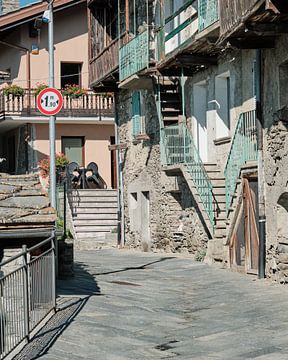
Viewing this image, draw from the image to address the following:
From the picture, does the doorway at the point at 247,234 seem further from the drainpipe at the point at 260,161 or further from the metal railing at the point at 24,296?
the metal railing at the point at 24,296

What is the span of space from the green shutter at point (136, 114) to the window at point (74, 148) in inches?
318

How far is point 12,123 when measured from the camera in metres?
32.1

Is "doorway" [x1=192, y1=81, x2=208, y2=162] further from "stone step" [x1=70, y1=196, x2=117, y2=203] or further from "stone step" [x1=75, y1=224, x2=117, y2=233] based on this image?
"stone step" [x1=70, y1=196, x2=117, y2=203]

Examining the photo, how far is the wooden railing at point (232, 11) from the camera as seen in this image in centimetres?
1279

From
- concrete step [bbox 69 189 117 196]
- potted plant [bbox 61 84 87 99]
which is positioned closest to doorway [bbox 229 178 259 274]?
concrete step [bbox 69 189 117 196]

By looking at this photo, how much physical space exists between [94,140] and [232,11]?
1925cm

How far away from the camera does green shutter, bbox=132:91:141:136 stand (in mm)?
24297

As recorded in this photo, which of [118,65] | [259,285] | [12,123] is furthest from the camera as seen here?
[12,123]

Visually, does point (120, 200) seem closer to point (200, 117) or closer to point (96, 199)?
point (96, 199)

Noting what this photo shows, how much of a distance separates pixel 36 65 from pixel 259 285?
20.7m

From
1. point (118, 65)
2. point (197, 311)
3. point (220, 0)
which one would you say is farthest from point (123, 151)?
point (197, 311)

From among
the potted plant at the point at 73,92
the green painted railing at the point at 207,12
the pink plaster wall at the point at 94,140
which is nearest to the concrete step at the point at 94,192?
the pink plaster wall at the point at 94,140

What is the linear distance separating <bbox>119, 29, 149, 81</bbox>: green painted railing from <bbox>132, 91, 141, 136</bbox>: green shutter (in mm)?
2013

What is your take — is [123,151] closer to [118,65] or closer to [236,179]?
[118,65]
